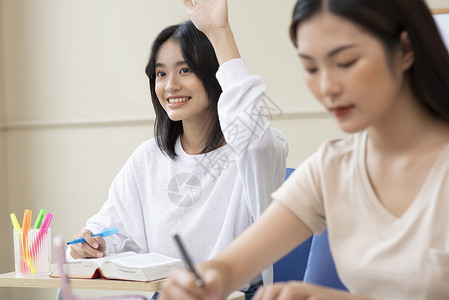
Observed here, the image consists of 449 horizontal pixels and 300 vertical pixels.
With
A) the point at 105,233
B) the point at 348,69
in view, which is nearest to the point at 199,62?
the point at 105,233

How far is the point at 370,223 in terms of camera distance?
40.1 inches

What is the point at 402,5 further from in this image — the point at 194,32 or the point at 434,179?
the point at 194,32

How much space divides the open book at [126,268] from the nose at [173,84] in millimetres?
546

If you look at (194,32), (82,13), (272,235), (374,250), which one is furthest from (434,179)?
(82,13)

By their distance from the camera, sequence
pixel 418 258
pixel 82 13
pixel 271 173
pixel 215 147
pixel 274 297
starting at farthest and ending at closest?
pixel 82 13, pixel 215 147, pixel 271 173, pixel 418 258, pixel 274 297

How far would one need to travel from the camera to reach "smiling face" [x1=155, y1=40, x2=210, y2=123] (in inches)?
73.4

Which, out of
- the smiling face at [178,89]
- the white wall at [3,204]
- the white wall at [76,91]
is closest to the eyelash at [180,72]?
the smiling face at [178,89]

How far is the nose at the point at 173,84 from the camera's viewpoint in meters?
1.87

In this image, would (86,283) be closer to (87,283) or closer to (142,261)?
(87,283)

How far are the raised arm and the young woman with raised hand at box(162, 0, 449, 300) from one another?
61 cm

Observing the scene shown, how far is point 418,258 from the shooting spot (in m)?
0.95

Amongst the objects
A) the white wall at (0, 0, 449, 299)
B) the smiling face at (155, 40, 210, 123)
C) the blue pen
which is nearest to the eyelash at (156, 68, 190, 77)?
the smiling face at (155, 40, 210, 123)

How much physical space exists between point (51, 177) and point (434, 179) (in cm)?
259

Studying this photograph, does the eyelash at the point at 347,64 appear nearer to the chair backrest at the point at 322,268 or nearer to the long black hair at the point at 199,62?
the chair backrest at the point at 322,268
